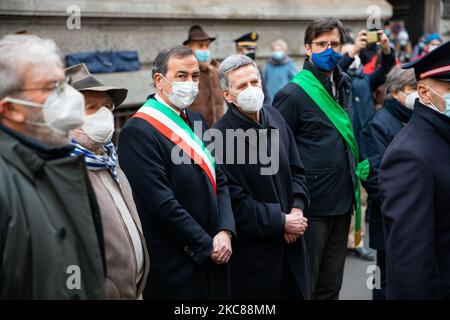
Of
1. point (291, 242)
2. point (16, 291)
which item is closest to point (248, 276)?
point (291, 242)

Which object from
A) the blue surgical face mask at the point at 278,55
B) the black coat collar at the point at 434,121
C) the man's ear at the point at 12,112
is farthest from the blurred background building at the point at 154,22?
the black coat collar at the point at 434,121

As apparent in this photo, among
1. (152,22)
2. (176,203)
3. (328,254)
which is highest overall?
(152,22)

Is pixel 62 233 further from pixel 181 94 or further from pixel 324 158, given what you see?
pixel 324 158

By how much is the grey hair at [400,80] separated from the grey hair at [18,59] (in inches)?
111

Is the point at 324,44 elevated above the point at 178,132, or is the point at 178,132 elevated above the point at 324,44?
the point at 324,44

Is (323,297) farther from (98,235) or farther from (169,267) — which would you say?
(98,235)

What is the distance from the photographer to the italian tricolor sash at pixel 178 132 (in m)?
3.55

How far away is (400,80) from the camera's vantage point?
4.59m

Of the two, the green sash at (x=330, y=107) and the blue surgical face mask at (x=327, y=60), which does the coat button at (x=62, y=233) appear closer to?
the green sash at (x=330, y=107)

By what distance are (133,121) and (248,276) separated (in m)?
1.16

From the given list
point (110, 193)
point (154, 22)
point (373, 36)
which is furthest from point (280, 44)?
point (110, 193)

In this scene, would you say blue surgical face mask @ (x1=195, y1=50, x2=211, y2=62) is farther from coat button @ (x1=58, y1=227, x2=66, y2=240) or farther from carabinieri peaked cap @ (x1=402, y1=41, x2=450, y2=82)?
coat button @ (x1=58, y1=227, x2=66, y2=240)


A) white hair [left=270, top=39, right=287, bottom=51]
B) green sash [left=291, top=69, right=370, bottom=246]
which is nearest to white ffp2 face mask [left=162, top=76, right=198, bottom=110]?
green sash [left=291, top=69, right=370, bottom=246]

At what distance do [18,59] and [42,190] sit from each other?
0.48 meters
